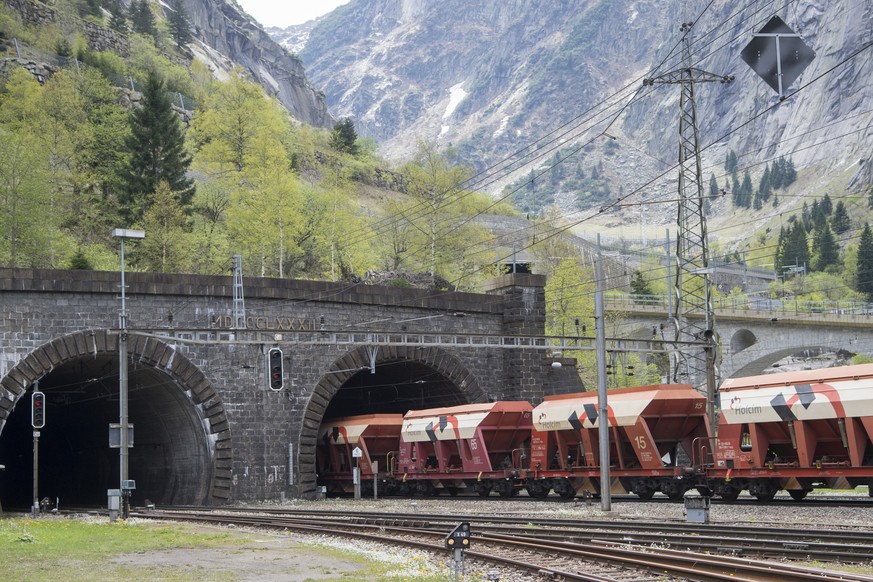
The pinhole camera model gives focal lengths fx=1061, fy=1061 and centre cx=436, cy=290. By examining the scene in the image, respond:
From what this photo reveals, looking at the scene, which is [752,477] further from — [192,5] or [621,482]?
[192,5]

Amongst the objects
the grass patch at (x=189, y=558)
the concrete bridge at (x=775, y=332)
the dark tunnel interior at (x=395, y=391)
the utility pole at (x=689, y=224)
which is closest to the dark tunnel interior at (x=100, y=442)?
the dark tunnel interior at (x=395, y=391)

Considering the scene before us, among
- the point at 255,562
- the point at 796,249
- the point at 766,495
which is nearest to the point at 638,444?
the point at 766,495

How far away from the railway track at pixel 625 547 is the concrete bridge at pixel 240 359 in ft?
37.9

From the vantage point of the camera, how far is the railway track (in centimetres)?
1504

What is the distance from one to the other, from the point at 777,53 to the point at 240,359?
29035mm

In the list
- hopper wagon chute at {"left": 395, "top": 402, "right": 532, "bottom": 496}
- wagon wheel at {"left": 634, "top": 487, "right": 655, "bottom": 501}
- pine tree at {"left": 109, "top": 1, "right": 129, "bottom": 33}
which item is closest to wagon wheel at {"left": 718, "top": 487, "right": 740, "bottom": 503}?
wagon wheel at {"left": 634, "top": 487, "right": 655, "bottom": 501}

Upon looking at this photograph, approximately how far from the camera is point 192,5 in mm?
180000

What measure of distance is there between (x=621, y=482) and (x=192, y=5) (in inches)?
6371

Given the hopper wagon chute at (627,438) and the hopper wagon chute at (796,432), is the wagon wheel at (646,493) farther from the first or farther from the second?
the hopper wagon chute at (796,432)

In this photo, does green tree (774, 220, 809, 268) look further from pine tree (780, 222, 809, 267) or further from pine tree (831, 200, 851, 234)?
pine tree (831, 200, 851, 234)

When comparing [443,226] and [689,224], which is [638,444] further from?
[443,226]

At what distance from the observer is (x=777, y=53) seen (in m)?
19.1

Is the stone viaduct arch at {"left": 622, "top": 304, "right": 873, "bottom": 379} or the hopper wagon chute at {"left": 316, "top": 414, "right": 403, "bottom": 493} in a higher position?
the stone viaduct arch at {"left": 622, "top": 304, "right": 873, "bottom": 379}

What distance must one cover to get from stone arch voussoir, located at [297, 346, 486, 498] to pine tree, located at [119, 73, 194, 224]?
29.5 m
